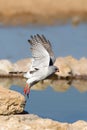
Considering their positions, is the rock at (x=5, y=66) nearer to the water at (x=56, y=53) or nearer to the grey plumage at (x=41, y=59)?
the water at (x=56, y=53)

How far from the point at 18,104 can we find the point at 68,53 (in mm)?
8582

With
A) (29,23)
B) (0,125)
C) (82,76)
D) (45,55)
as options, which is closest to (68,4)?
(29,23)

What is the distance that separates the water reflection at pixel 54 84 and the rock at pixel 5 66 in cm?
47

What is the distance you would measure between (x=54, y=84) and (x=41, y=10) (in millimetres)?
11897

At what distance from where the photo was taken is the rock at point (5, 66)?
15.9 metres

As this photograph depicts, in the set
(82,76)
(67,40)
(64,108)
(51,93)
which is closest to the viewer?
(64,108)

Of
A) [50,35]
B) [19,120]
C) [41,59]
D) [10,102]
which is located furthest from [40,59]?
[50,35]

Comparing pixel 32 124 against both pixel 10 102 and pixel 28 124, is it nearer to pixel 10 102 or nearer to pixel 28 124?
pixel 28 124

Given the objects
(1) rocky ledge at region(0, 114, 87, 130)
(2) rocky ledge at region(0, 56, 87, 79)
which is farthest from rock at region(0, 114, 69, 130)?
(2) rocky ledge at region(0, 56, 87, 79)

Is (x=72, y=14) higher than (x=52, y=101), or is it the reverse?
(x=72, y=14)

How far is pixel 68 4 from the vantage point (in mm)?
27297

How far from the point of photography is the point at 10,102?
388 inches

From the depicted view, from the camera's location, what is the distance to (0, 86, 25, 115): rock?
980cm

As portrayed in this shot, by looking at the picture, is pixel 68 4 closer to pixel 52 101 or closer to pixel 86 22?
pixel 86 22
